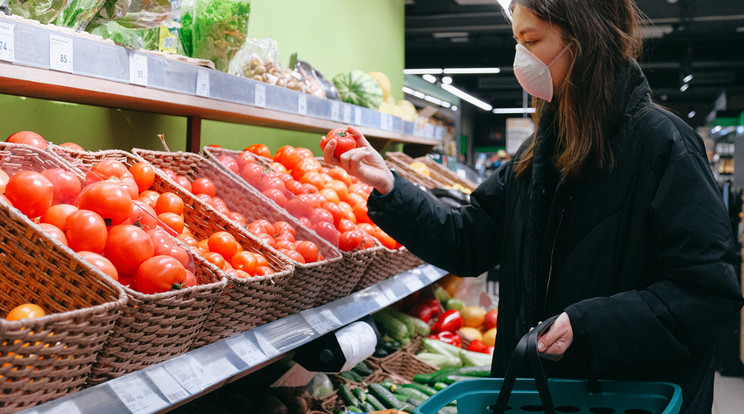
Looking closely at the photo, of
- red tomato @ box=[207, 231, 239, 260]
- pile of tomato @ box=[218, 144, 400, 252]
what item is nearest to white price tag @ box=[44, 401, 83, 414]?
red tomato @ box=[207, 231, 239, 260]

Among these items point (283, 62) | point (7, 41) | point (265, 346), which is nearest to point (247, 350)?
point (265, 346)

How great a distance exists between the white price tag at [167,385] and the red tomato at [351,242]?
0.90 meters

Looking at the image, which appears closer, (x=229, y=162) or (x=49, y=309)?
(x=49, y=309)

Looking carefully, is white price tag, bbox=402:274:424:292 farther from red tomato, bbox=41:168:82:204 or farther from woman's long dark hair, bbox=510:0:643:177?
red tomato, bbox=41:168:82:204

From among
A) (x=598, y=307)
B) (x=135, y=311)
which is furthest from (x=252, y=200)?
(x=598, y=307)

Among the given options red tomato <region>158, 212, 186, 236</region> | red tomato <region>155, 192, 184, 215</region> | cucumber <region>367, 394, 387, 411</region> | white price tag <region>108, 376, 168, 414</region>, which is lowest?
cucumber <region>367, 394, 387, 411</region>

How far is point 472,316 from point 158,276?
280 cm

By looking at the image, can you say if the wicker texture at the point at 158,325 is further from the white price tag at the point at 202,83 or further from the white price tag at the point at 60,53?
the white price tag at the point at 202,83

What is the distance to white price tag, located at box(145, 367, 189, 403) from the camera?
1171 millimetres

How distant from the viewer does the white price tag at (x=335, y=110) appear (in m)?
2.59

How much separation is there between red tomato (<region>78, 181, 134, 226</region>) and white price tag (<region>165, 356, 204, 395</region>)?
328mm

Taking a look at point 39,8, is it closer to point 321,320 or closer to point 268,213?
point 268,213

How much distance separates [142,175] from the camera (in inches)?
67.7

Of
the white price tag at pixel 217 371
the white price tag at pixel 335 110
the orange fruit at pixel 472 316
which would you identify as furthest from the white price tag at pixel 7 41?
the orange fruit at pixel 472 316
